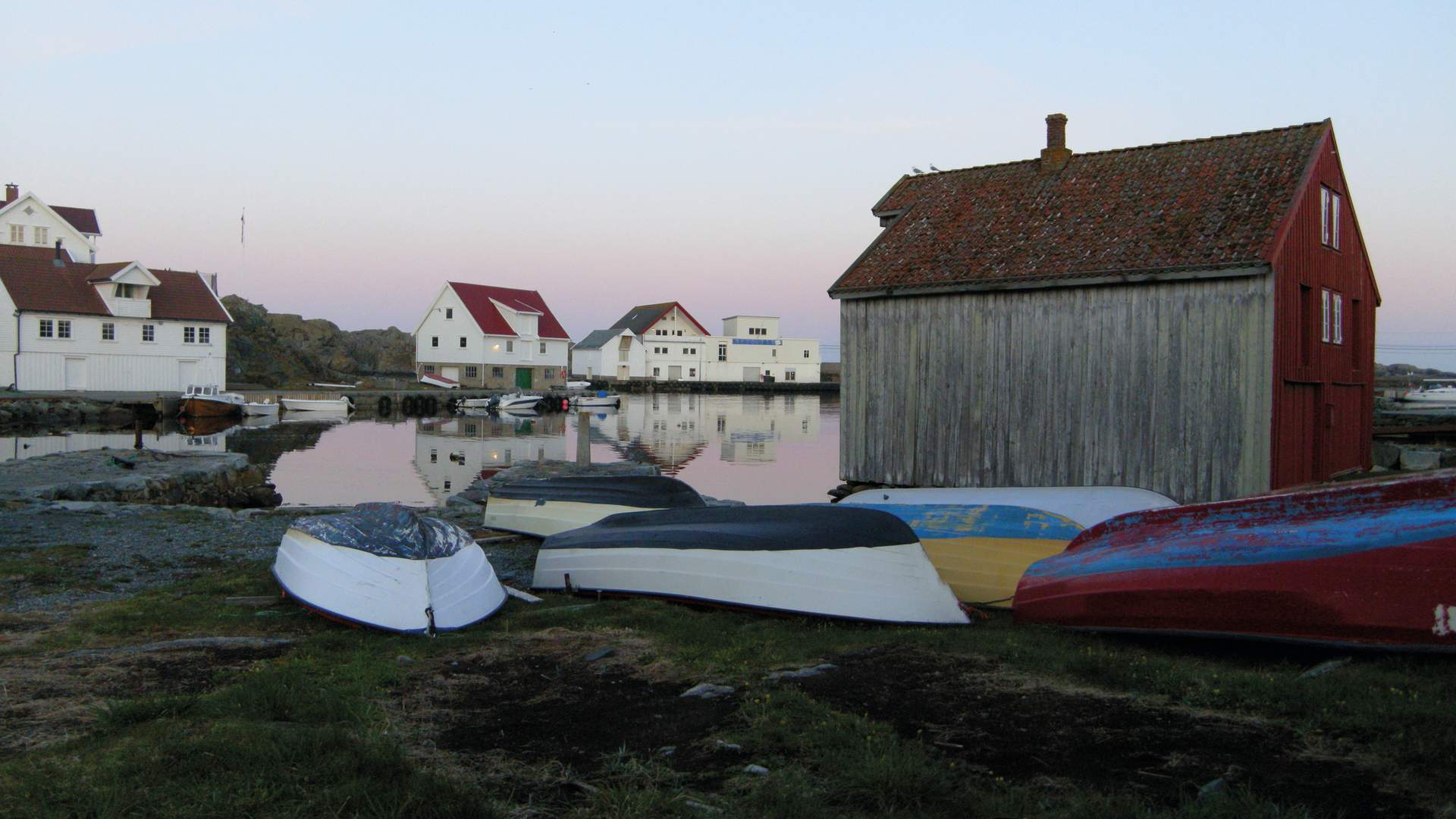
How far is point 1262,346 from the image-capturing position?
14586 mm

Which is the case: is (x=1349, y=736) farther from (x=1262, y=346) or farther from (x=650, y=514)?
(x=1262, y=346)

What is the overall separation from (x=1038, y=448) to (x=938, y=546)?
21.3ft

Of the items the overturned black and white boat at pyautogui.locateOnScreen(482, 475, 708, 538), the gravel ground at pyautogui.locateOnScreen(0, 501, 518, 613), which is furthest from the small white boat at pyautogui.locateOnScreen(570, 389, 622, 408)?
the overturned black and white boat at pyautogui.locateOnScreen(482, 475, 708, 538)

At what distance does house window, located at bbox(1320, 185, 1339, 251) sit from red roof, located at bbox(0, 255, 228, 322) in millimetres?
52908

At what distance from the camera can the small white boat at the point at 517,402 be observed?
61.4 m

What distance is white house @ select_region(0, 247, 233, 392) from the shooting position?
4925 centimetres

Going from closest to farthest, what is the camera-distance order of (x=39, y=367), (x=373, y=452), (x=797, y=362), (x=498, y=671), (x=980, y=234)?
(x=498, y=671), (x=980, y=234), (x=373, y=452), (x=39, y=367), (x=797, y=362)

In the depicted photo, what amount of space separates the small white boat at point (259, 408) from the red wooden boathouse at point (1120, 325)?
143ft

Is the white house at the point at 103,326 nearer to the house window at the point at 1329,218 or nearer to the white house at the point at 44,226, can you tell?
the white house at the point at 44,226

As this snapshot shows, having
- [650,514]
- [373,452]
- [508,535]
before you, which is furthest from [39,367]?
[650,514]

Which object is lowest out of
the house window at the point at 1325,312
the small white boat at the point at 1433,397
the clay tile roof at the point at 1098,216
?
the small white boat at the point at 1433,397

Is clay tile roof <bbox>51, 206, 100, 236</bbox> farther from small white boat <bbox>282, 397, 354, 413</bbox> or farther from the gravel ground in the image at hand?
the gravel ground

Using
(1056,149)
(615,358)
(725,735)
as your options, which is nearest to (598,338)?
(615,358)

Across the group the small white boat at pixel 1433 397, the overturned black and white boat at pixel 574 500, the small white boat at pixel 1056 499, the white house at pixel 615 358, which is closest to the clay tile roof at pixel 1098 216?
the small white boat at pixel 1056 499
